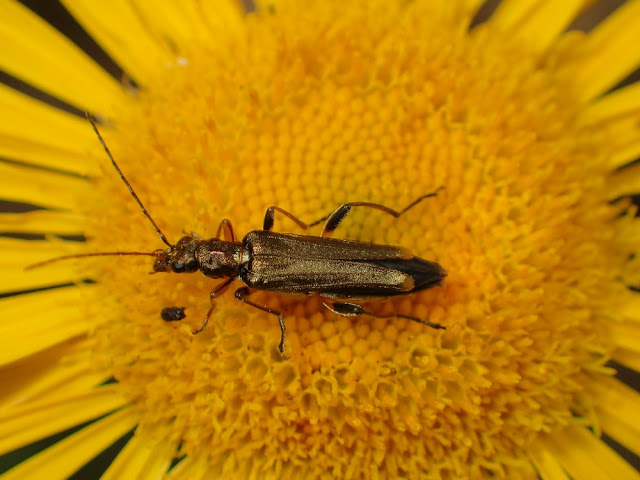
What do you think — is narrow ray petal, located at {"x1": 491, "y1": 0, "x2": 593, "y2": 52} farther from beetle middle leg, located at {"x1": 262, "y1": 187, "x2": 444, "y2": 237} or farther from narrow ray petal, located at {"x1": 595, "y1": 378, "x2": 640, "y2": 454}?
narrow ray petal, located at {"x1": 595, "y1": 378, "x2": 640, "y2": 454}

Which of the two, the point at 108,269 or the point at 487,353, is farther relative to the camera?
the point at 108,269

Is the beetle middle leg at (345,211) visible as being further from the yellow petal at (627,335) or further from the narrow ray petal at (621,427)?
the narrow ray petal at (621,427)

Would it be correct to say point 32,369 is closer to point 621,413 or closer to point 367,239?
point 367,239

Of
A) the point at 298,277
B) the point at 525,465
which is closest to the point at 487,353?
the point at 525,465

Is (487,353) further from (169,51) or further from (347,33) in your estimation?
(169,51)

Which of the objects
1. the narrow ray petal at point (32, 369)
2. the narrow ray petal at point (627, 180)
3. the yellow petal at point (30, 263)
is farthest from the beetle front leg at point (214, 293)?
the narrow ray petal at point (627, 180)

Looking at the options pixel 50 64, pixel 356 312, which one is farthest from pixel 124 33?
pixel 356 312
